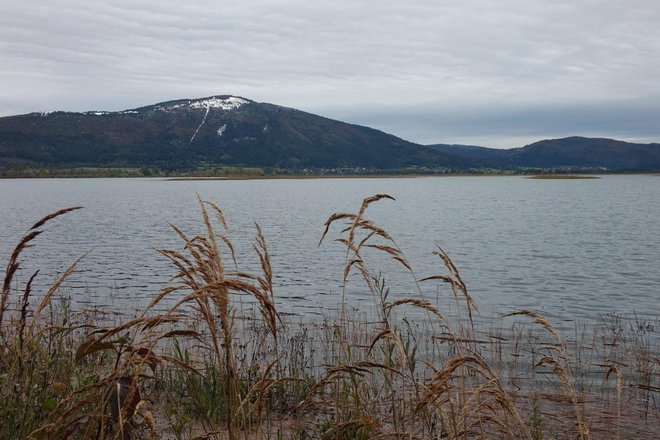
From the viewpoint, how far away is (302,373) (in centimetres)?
1031

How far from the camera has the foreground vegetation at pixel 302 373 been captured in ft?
9.30

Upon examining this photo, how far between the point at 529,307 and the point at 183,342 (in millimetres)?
10429

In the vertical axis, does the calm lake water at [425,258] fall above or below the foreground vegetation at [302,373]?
below

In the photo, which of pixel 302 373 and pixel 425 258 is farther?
pixel 425 258

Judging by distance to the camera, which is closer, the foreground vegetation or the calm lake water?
the foreground vegetation

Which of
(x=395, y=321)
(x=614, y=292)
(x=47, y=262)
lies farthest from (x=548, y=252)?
(x=47, y=262)

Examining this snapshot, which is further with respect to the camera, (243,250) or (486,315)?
(243,250)

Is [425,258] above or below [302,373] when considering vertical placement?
below

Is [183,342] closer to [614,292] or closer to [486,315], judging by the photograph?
[486,315]

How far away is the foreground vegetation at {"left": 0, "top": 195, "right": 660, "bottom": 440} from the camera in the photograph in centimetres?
284

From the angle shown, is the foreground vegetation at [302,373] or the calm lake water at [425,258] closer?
the foreground vegetation at [302,373]

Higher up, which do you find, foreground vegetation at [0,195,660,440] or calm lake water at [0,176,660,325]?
foreground vegetation at [0,195,660,440]

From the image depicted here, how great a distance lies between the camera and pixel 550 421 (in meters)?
8.37

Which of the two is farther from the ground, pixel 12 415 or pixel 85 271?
pixel 12 415
